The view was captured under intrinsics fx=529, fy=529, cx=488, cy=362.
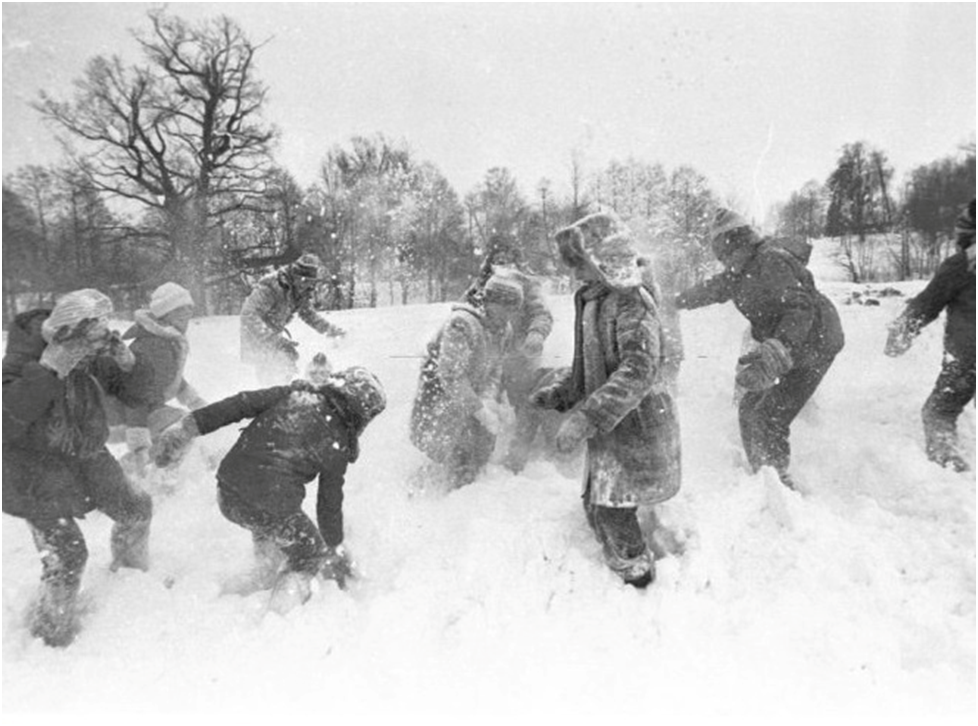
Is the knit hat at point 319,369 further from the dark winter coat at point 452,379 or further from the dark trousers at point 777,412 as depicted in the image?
the dark trousers at point 777,412

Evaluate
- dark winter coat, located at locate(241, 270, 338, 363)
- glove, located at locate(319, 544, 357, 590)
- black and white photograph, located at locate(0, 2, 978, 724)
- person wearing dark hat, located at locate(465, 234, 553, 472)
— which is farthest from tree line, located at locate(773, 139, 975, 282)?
glove, located at locate(319, 544, 357, 590)

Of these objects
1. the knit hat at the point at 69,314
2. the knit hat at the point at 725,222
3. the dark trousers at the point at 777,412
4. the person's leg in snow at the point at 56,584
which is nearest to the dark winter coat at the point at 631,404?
the dark trousers at the point at 777,412

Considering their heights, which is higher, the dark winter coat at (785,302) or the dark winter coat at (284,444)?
the dark winter coat at (785,302)

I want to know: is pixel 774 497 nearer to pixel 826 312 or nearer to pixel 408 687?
pixel 826 312

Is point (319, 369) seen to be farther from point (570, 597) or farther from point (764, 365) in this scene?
point (764, 365)

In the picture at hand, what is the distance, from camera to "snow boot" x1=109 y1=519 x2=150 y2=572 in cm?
167

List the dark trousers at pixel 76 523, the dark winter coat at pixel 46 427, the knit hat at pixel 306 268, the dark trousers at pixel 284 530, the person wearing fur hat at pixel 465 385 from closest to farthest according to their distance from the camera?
1. the dark winter coat at pixel 46 427
2. the dark trousers at pixel 76 523
3. the dark trousers at pixel 284 530
4. the knit hat at pixel 306 268
5. the person wearing fur hat at pixel 465 385

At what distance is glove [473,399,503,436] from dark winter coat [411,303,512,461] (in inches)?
0.9

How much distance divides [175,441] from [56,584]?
1.77 feet

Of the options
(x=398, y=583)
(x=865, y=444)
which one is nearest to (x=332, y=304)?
(x=398, y=583)

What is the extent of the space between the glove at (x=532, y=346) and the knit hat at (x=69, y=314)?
1352mm

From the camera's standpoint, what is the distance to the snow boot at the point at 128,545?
1670mm

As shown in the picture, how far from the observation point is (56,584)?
1.50 meters

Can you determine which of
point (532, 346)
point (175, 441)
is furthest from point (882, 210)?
point (175, 441)
